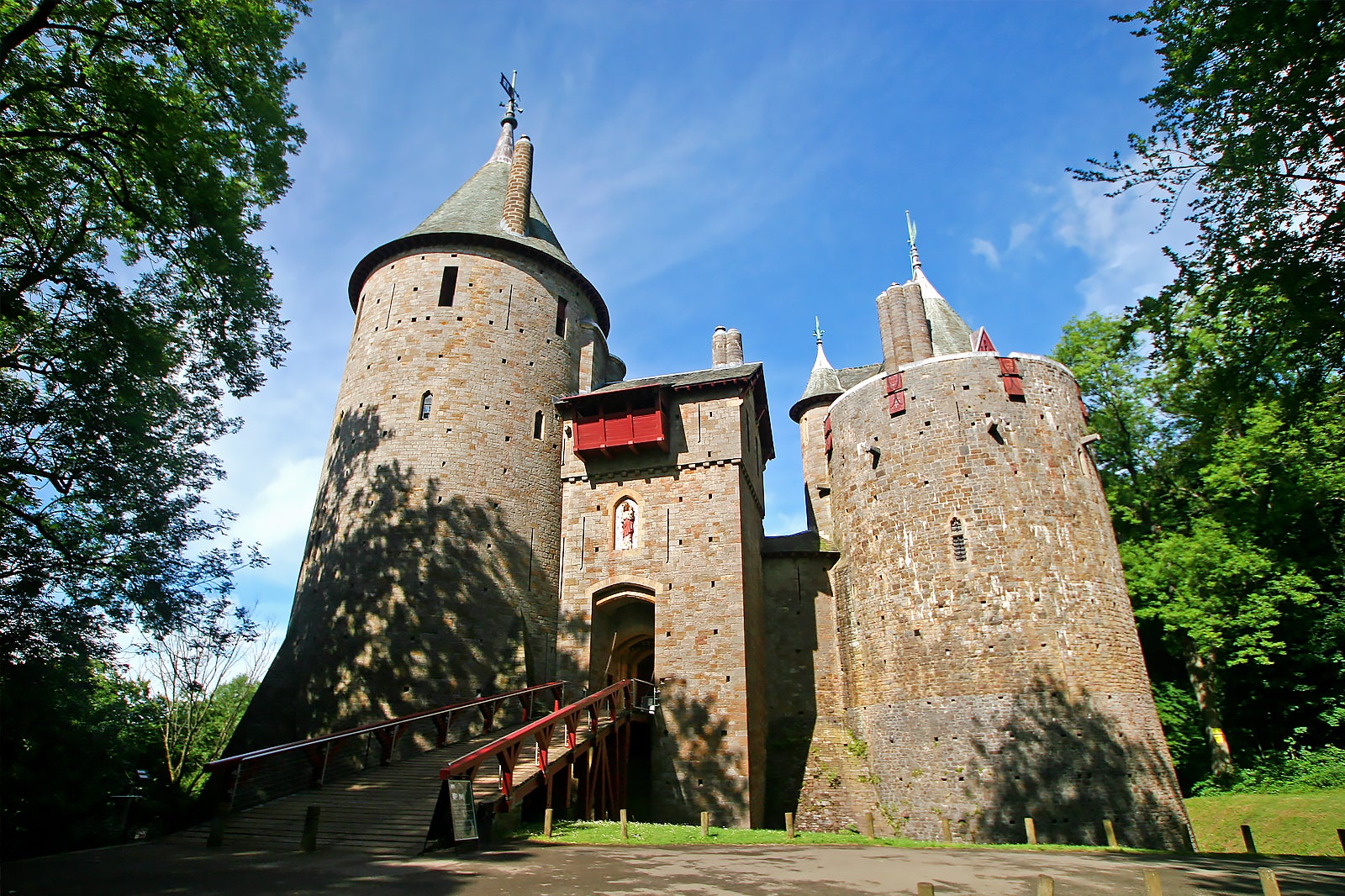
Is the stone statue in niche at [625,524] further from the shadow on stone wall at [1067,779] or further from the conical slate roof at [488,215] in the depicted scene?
the shadow on stone wall at [1067,779]

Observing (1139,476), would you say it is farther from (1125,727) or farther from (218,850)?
(218,850)

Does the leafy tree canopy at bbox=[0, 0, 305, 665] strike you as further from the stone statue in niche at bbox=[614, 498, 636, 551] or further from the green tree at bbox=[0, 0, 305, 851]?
the stone statue in niche at bbox=[614, 498, 636, 551]

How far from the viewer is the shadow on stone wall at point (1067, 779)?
1563 centimetres

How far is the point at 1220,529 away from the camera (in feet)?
68.6

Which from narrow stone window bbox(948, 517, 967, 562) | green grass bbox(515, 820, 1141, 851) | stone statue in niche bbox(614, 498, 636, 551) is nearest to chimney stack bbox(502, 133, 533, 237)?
stone statue in niche bbox(614, 498, 636, 551)

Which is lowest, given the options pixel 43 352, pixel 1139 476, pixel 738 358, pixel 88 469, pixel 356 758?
pixel 356 758

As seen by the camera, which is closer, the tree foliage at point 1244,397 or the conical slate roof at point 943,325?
the tree foliage at point 1244,397

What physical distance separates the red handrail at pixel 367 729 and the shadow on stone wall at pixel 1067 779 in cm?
1008

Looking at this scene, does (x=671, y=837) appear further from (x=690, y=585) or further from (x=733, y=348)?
(x=733, y=348)

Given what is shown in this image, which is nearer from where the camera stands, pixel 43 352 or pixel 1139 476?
pixel 43 352

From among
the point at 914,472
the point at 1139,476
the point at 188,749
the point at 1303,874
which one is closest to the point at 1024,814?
the point at 1303,874

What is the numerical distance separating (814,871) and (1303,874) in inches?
257

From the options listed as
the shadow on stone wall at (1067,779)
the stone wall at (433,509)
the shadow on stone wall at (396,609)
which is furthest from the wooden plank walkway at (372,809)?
the shadow on stone wall at (1067,779)

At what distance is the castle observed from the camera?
16.8m
